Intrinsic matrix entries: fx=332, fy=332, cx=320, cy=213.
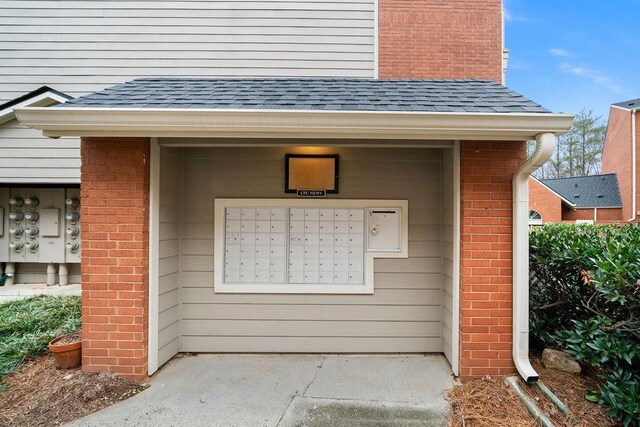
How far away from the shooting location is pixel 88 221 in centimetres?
292

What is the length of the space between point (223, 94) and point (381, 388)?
3.05 m

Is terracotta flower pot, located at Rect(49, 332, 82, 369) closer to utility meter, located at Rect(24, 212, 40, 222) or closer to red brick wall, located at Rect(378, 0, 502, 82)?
utility meter, located at Rect(24, 212, 40, 222)

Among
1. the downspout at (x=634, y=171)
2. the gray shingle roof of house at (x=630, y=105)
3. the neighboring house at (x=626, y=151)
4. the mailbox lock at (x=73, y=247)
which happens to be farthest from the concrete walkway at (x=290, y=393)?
the gray shingle roof of house at (x=630, y=105)

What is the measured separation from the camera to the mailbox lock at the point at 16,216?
19.6ft

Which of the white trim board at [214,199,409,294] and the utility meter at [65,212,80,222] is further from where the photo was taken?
the utility meter at [65,212,80,222]

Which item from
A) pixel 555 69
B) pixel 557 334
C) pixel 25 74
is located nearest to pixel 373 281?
pixel 557 334

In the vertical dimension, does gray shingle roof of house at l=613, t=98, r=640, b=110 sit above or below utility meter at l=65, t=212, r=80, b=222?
above

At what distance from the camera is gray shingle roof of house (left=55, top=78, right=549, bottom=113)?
2773mm

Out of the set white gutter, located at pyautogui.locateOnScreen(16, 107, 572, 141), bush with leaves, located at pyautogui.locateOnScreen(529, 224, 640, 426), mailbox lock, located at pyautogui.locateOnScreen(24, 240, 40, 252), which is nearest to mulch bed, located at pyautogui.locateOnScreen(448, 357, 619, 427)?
bush with leaves, located at pyautogui.locateOnScreen(529, 224, 640, 426)

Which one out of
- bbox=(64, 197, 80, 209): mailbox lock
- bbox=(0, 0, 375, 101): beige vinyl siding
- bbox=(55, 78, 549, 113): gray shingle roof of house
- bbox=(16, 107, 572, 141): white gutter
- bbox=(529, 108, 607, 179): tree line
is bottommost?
bbox=(64, 197, 80, 209): mailbox lock

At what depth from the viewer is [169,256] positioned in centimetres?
330

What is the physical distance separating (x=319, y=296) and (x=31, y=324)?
341cm

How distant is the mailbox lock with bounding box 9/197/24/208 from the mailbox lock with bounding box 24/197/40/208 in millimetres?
111

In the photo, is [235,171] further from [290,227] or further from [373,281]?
[373,281]
